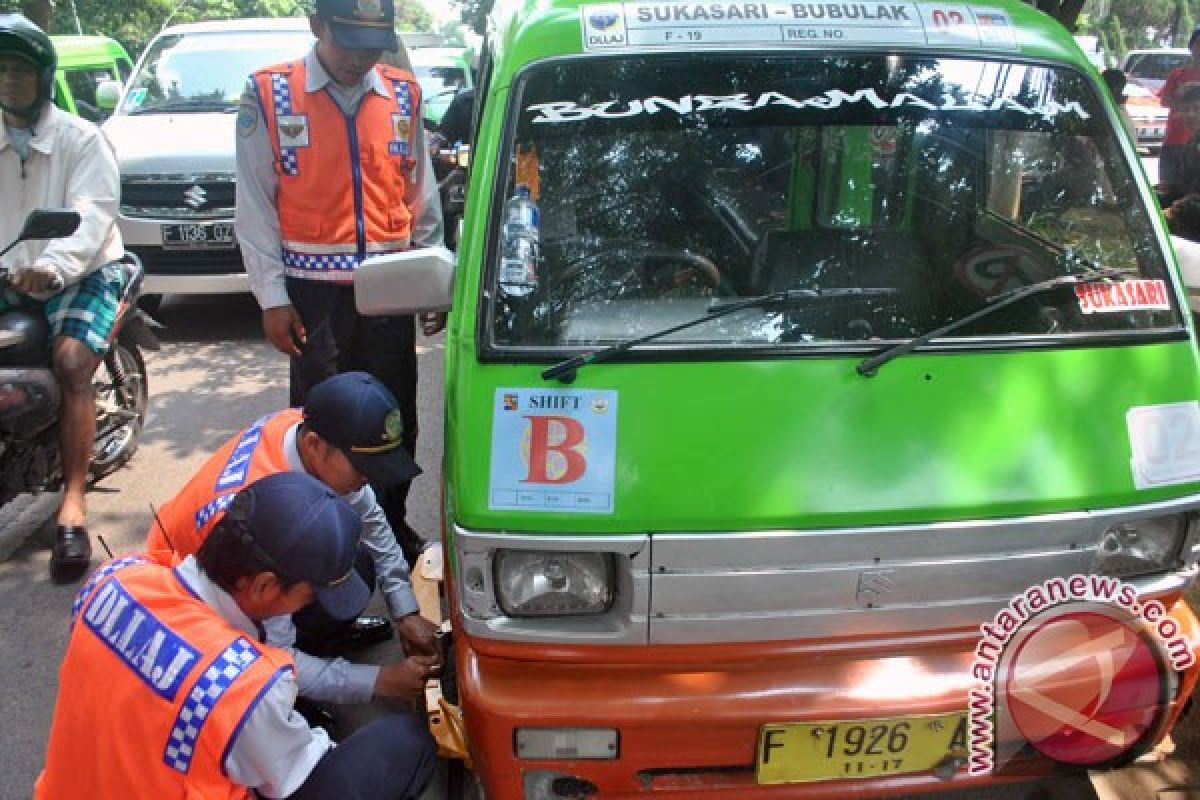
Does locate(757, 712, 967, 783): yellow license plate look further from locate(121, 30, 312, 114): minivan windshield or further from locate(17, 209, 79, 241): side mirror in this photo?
locate(121, 30, 312, 114): minivan windshield

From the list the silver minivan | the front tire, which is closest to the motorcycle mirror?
the front tire

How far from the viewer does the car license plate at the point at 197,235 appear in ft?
20.8

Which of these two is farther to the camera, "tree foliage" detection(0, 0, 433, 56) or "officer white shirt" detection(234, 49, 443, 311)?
"tree foliage" detection(0, 0, 433, 56)

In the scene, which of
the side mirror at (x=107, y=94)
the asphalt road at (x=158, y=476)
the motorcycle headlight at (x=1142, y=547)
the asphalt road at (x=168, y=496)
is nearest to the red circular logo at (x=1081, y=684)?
the motorcycle headlight at (x=1142, y=547)

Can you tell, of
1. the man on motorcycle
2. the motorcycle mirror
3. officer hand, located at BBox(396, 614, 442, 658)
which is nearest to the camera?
officer hand, located at BBox(396, 614, 442, 658)

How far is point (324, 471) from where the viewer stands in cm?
237

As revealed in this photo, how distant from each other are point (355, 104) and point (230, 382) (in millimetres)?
3210

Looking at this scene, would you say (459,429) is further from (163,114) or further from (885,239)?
(163,114)

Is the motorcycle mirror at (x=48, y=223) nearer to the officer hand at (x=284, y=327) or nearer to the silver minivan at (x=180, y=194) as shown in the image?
the officer hand at (x=284, y=327)

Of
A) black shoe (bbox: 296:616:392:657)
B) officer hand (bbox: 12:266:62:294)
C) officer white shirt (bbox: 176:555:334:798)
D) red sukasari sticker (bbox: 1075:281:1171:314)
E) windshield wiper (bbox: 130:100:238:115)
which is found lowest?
black shoe (bbox: 296:616:392:657)

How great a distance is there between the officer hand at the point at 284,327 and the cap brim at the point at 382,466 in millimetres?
1078

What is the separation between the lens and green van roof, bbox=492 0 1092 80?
236cm

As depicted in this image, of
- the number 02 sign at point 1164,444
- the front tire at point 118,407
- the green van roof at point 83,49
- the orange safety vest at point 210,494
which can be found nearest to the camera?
the number 02 sign at point 1164,444

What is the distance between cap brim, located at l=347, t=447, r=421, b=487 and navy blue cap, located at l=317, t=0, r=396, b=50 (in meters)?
1.46
